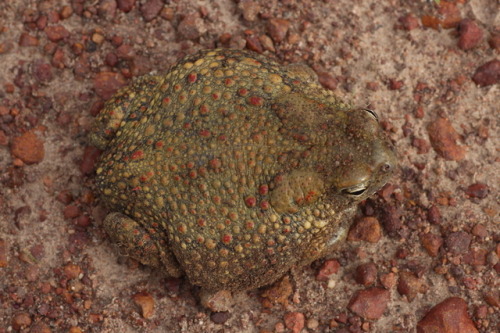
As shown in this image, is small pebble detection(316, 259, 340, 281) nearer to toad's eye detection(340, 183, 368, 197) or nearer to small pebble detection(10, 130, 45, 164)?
toad's eye detection(340, 183, 368, 197)

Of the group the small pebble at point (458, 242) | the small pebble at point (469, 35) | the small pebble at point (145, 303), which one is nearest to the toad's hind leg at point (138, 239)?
the small pebble at point (145, 303)

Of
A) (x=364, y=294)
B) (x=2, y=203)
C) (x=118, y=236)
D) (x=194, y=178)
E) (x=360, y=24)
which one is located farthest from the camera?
(x=360, y=24)

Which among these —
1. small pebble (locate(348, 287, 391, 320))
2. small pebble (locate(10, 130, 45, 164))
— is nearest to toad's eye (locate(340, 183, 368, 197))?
small pebble (locate(348, 287, 391, 320))

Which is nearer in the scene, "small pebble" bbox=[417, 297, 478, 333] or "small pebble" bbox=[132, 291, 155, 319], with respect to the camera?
"small pebble" bbox=[417, 297, 478, 333]

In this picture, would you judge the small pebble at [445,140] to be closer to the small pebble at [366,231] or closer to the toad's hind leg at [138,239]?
the small pebble at [366,231]

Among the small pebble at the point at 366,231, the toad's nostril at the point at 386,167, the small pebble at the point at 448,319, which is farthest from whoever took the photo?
the small pebble at the point at 366,231

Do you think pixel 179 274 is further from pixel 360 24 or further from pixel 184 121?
pixel 360 24

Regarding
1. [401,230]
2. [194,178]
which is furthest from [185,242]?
[401,230]

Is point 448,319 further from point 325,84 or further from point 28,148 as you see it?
point 28,148
